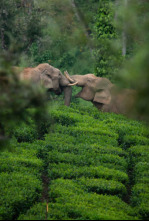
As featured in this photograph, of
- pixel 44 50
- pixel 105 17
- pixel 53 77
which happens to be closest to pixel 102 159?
pixel 53 77

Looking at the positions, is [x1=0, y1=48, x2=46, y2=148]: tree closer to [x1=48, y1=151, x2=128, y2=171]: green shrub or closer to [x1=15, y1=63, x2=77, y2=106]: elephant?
[x1=48, y1=151, x2=128, y2=171]: green shrub

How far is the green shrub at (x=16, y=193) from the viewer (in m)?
7.27

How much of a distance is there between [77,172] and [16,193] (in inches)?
74.9

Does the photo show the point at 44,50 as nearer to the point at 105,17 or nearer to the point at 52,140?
the point at 105,17

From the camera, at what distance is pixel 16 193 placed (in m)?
7.74

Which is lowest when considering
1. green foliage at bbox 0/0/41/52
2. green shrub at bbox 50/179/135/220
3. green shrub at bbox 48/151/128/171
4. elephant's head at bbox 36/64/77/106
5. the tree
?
green shrub at bbox 50/179/135/220

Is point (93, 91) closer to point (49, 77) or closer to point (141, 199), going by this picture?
point (49, 77)

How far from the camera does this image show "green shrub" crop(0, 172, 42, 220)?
23.9 ft

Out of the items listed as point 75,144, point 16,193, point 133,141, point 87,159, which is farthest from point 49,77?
point 16,193

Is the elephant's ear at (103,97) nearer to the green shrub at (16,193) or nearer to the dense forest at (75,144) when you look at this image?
the dense forest at (75,144)

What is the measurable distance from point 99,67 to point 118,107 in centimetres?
302

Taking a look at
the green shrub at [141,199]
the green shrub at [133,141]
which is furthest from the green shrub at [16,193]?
the green shrub at [133,141]

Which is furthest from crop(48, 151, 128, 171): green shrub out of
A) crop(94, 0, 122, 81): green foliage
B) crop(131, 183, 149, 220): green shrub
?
crop(94, 0, 122, 81): green foliage

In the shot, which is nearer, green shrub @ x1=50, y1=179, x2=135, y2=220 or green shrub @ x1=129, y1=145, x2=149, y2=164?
green shrub @ x1=50, y1=179, x2=135, y2=220
